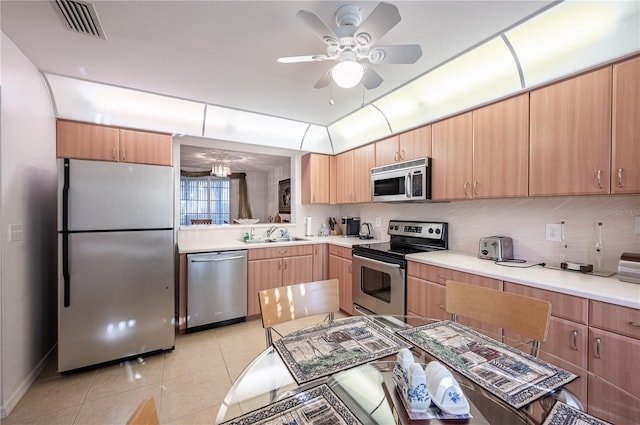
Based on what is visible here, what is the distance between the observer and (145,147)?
8.49 feet

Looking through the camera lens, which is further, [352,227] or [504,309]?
[352,227]

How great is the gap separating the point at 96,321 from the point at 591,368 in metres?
3.35

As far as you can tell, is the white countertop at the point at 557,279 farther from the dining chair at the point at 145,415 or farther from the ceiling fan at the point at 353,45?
the dining chair at the point at 145,415

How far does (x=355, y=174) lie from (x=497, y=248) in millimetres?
1871

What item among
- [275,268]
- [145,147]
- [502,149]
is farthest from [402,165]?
[145,147]

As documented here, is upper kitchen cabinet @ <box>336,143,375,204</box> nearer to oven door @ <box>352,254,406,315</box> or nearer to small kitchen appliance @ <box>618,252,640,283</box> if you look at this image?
oven door @ <box>352,254,406,315</box>

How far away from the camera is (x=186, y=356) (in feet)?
7.84

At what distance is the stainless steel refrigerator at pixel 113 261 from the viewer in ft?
6.82

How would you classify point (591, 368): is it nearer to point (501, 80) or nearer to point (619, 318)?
point (619, 318)

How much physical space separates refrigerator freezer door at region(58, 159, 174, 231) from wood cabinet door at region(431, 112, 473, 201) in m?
2.50

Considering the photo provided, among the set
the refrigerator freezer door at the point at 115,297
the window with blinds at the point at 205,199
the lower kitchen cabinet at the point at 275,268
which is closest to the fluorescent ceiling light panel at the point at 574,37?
the lower kitchen cabinet at the point at 275,268

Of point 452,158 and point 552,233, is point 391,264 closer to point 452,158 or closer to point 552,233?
point 452,158

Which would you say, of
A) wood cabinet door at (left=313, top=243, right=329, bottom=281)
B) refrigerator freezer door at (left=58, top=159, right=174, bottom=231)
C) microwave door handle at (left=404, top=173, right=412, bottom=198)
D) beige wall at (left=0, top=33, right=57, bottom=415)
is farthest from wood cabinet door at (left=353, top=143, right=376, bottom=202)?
beige wall at (left=0, top=33, right=57, bottom=415)

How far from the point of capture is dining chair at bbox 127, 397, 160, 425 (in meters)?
0.59
